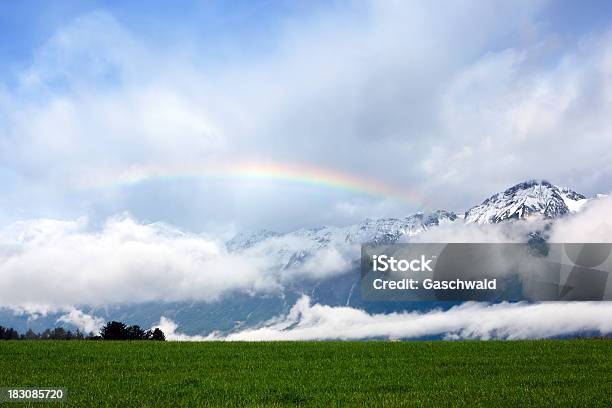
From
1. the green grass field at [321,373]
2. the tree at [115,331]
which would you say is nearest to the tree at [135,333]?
the tree at [115,331]

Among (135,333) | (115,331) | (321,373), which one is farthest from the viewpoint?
(135,333)

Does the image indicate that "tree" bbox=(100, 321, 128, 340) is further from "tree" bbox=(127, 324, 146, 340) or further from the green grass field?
the green grass field

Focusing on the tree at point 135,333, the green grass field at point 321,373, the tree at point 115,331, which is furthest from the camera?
the tree at point 135,333

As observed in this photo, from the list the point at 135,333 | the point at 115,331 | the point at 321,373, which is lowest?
the point at 321,373

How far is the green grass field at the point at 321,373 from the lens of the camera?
18516 millimetres

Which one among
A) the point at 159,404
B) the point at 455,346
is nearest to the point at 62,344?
the point at 159,404

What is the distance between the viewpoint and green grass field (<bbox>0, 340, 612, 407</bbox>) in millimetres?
18516

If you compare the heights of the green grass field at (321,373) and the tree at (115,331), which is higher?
the tree at (115,331)

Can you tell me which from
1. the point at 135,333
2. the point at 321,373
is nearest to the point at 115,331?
the point at 135,333

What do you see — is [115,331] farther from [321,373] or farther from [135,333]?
[321,373]

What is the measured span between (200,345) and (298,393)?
16.8 meters

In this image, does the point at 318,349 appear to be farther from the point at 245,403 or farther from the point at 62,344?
the point at 62,344

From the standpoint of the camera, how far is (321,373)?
23672 millimetres

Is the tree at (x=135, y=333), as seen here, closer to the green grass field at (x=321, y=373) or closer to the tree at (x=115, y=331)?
the tree at (x=115, y=331)
